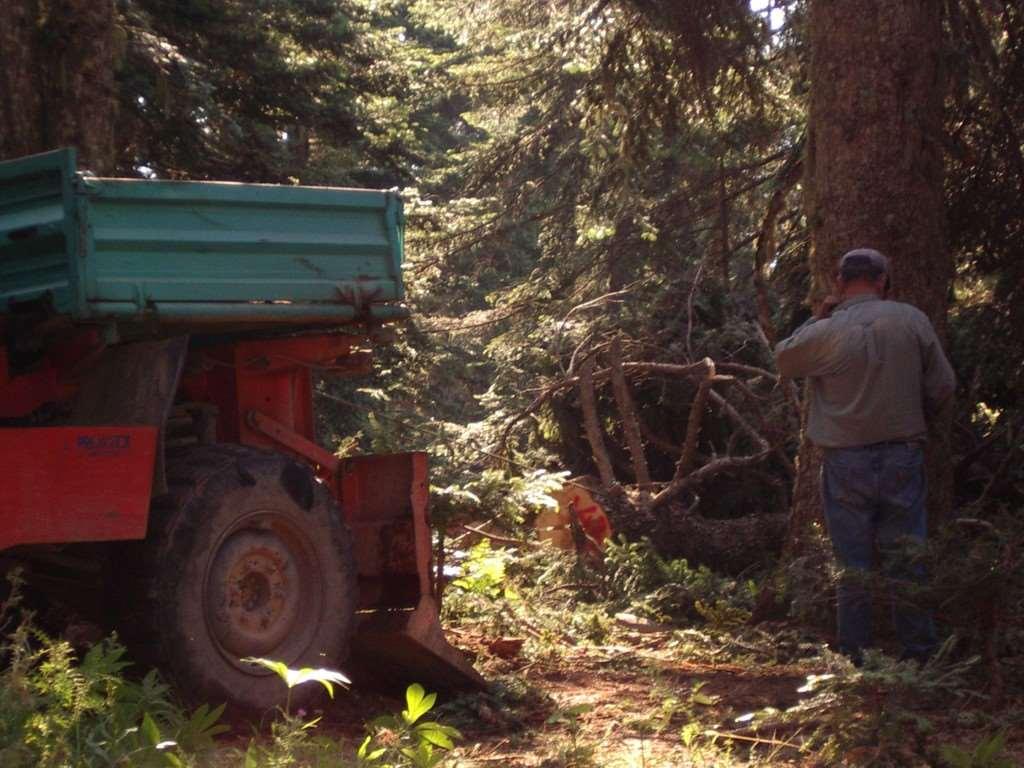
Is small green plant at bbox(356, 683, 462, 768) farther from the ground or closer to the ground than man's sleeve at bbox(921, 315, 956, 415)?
closer to the ground

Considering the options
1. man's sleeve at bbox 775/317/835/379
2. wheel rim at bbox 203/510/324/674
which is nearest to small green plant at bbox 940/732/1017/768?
man's sleeve at bbox 775/317/835/379

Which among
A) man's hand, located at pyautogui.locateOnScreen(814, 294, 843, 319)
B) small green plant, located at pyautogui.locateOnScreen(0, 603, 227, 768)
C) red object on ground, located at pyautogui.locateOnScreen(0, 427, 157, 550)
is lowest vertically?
small green plant, located at pyautogui.locateOnScreen(0, 603, 227, 768)

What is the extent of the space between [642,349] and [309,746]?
914 cm

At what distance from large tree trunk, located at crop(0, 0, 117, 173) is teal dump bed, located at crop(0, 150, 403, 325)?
320 cm

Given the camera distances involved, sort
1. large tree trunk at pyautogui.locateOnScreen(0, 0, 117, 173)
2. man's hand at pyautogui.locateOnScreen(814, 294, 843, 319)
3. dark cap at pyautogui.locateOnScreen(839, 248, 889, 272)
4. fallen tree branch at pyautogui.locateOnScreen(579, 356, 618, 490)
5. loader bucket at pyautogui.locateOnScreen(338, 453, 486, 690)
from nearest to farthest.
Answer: loader bucket at pyautogui.locateOnScreen(338, 453, 486, 690), dark cap at pyautogui.locateOnScreen(839, 248, 889, 272), man's hand at pyautogui.locateOnScreen(814, 294, 843, 319), large tree trunk at pyautogui.locateOnScreen(0, 0, 117, 173), fallen tree branch at pyautogui.locateOnScreen(579, 356, 618, 490)

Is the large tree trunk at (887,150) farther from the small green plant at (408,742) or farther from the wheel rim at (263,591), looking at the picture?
the small green plant at (408,742)

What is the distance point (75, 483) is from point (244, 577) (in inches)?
38.6

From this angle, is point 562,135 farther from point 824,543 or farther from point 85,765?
point 85,765

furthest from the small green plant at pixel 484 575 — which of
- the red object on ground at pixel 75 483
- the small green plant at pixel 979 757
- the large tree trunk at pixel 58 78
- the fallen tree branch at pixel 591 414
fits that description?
the small green plant at pixel 979 757

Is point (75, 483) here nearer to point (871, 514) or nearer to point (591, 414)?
point (871, 514)

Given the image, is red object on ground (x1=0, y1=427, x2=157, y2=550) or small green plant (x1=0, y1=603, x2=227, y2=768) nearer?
small green plant (x1=0, y1=603, x2=227, y2=768)

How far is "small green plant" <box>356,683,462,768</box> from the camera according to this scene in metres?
4.90

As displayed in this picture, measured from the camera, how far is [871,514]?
21.9ft

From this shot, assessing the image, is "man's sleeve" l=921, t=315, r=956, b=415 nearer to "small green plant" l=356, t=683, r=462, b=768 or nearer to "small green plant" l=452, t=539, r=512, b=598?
"small green plant" l=356, t=683, r=462, b=768
